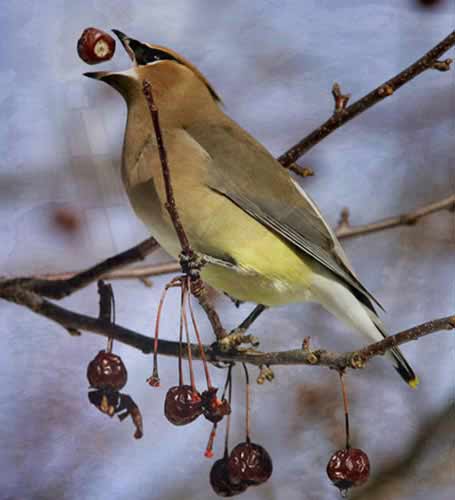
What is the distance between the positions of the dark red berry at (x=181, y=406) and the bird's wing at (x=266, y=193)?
885 mm

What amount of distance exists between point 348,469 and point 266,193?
106 cm

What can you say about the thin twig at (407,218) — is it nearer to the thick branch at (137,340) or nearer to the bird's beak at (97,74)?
the thick branch at (137,340)

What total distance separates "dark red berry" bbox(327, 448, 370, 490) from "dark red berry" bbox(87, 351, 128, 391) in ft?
1.94

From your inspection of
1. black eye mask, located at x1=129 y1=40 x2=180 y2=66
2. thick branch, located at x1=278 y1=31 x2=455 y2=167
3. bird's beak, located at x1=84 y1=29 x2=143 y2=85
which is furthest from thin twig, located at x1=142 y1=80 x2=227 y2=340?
black eye mask, located at x1=129 y1=40 x2=180 y2=66

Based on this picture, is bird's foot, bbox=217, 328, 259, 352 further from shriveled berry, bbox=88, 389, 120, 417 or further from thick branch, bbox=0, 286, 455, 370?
shriveled berry, bbox=88, 389, 120, 417

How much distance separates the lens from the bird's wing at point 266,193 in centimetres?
309

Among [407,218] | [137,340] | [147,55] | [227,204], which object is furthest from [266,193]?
[137,340]

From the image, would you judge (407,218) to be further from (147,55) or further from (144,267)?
(147,55)

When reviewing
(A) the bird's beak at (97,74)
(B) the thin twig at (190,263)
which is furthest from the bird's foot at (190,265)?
(A) the bird's beak at (97,74)

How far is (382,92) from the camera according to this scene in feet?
8.48

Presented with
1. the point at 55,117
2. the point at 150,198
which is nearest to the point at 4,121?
the point at 55,117

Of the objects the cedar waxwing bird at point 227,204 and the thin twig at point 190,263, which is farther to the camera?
the cedar waxwing bird at point 227,204

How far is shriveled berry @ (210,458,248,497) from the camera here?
2.49 metres

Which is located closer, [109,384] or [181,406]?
[181,406]
